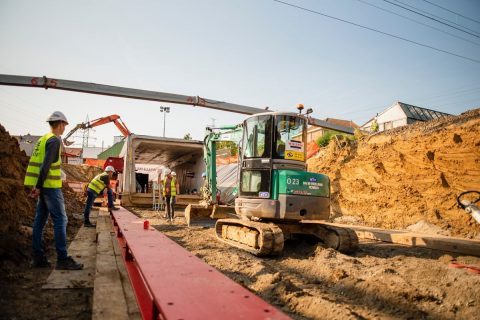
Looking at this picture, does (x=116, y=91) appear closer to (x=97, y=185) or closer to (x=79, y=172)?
(x=97, y=185)

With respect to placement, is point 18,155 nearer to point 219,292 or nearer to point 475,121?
point 219,292

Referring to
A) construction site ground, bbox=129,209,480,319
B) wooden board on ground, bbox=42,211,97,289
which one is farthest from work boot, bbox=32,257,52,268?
construction site ground, bbox=129,209,480,319

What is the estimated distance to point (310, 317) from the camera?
10.3ft

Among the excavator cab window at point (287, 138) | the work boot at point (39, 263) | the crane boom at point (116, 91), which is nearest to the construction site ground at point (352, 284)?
the excavator cab window at point (287, 138)

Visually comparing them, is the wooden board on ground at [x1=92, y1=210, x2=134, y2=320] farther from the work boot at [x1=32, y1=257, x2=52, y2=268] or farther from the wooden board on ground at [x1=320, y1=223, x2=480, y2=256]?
the wooden board on ground at [x1=320, y1=223, x2=480, y2=256]

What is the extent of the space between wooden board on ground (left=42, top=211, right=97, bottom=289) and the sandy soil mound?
56 centimetres

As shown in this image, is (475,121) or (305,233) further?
(475,121)

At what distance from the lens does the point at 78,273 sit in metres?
3.89

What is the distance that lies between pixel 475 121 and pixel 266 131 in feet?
26.5

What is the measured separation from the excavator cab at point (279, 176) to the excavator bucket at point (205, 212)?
102 inches

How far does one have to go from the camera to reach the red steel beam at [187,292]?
1.55 meters

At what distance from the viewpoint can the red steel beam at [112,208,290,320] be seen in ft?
5.09

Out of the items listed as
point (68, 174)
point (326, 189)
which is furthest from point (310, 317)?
point (68, 174)

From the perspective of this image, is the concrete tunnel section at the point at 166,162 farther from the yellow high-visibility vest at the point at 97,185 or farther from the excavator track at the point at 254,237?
the excavator track at the point at 254,237
